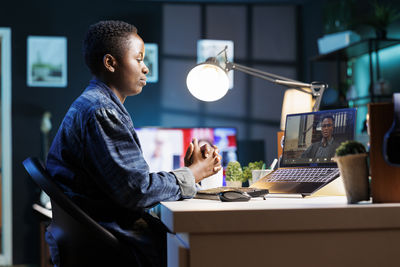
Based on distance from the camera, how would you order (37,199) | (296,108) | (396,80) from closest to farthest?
(296,108), (396,80), (37,199)

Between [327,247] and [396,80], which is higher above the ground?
[396,80]

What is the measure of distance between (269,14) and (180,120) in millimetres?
1560

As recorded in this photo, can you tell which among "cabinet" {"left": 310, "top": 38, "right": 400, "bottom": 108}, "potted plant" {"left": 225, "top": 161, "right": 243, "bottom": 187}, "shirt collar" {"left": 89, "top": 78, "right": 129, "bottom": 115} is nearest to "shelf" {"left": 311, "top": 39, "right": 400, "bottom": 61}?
"cabinet" {"left": 310, "top": 38, "right": 400, "bottom": 108}

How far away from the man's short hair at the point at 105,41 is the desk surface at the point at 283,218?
66 centimetres

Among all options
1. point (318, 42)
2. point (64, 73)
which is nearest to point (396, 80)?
point (318, 42)

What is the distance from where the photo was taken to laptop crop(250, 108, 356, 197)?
4.95 ft

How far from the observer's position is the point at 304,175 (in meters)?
1.59

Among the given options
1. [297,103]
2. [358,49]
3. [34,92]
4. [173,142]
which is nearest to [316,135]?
[297,103]

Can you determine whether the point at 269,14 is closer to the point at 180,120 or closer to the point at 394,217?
the point at 180,120

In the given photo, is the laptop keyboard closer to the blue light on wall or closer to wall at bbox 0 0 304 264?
the blue light on wall

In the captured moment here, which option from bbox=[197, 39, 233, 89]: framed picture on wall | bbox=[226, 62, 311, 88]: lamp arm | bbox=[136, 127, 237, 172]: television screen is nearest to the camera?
→ bbox=[226, 62, 311, 88]: lamp arm

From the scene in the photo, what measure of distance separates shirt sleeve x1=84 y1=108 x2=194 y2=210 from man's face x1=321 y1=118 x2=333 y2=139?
1.93 ft

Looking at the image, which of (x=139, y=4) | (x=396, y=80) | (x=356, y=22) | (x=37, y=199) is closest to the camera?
(x=396, y=80)

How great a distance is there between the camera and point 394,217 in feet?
3.39
